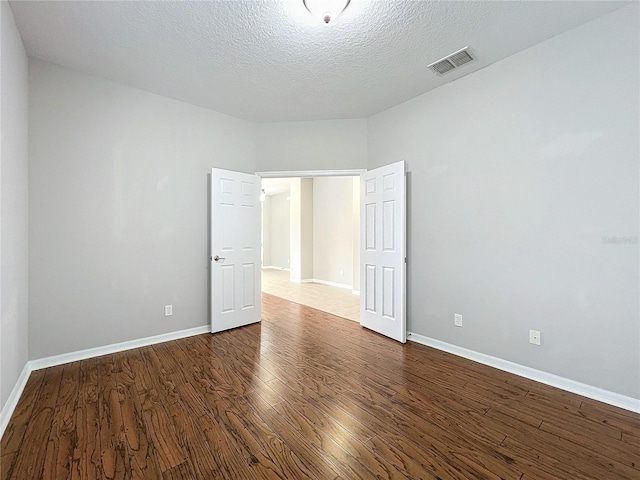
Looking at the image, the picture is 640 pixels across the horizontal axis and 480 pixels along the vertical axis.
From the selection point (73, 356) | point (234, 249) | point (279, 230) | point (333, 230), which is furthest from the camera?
point (279, 230)

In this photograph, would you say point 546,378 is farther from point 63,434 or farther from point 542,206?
point 63,434

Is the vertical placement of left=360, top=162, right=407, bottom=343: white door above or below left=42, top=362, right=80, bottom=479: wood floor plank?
above

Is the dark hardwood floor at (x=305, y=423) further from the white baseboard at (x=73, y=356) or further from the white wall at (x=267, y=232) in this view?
the white wall at (x=267, y=232)

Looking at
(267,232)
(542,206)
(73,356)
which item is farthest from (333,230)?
(73,356)

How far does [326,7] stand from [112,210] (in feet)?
9.24

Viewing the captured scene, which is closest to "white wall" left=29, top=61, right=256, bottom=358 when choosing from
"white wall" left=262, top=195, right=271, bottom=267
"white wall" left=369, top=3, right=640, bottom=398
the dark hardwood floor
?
the dark hardwood floor

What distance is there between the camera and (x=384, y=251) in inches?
143

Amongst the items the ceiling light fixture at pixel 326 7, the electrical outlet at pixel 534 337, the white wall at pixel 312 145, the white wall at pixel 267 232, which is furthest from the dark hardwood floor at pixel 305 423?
the white wall at pixel 267 232

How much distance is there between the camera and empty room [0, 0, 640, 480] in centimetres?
181

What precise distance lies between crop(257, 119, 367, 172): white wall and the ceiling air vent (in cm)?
133

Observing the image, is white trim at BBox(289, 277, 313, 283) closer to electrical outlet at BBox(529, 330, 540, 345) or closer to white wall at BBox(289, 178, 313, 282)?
white wall at BBox(289, 178, 313, 282)

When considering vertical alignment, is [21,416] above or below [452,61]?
below

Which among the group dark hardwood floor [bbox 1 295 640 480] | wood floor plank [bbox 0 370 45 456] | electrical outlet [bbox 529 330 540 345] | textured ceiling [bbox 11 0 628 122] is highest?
textured ceiling [bbox 11 0 628 122]

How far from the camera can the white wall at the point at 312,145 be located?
409 centimetres
